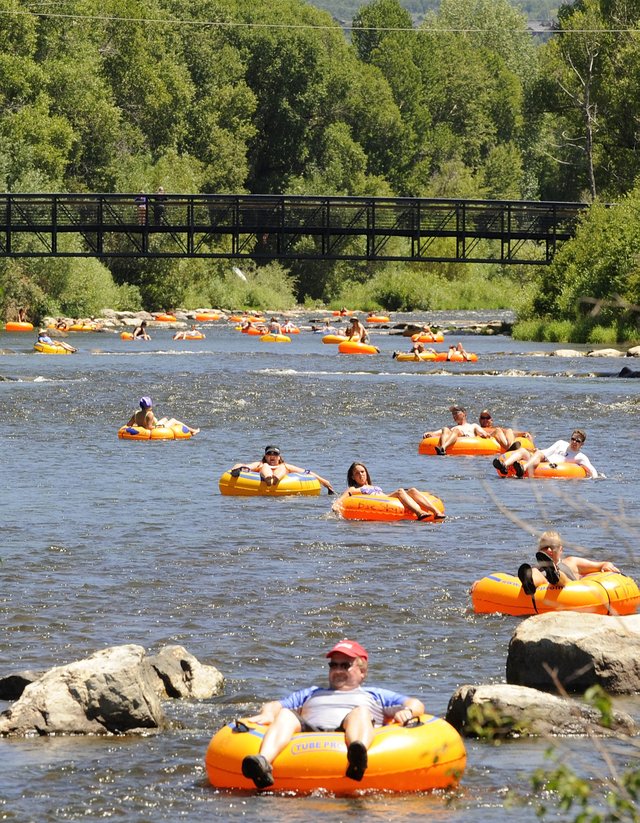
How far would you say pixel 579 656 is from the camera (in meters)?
12.0

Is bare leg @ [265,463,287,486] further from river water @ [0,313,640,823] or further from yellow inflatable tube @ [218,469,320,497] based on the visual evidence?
river water @ [0,313,640,823]

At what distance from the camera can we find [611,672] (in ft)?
39.4

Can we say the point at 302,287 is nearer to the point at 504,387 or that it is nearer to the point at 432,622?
the point at 504,387

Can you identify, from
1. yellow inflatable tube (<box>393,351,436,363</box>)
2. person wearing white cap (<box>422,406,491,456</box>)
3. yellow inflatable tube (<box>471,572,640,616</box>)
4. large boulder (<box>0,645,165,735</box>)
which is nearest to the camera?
large boulder (<box>0,645,165,735</box>)

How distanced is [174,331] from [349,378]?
27426 mm

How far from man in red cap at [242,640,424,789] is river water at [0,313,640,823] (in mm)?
292

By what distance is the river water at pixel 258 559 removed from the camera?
10328mm

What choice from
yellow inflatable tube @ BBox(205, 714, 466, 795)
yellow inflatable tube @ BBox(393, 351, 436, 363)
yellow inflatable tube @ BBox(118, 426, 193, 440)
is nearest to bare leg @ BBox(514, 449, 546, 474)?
yellow inflatable tube @ BBox(118, 426, 193, 440)

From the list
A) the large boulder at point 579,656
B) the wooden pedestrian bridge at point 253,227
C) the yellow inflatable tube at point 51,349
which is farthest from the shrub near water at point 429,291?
the large boulder at point 579,656

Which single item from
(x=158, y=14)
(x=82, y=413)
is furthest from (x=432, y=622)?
(x=158, y=14)

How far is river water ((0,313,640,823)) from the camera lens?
10.3 meters

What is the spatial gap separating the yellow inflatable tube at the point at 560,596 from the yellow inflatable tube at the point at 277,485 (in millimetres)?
7759

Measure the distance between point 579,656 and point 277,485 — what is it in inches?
438

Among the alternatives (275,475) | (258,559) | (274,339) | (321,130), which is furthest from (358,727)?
(321,130)
